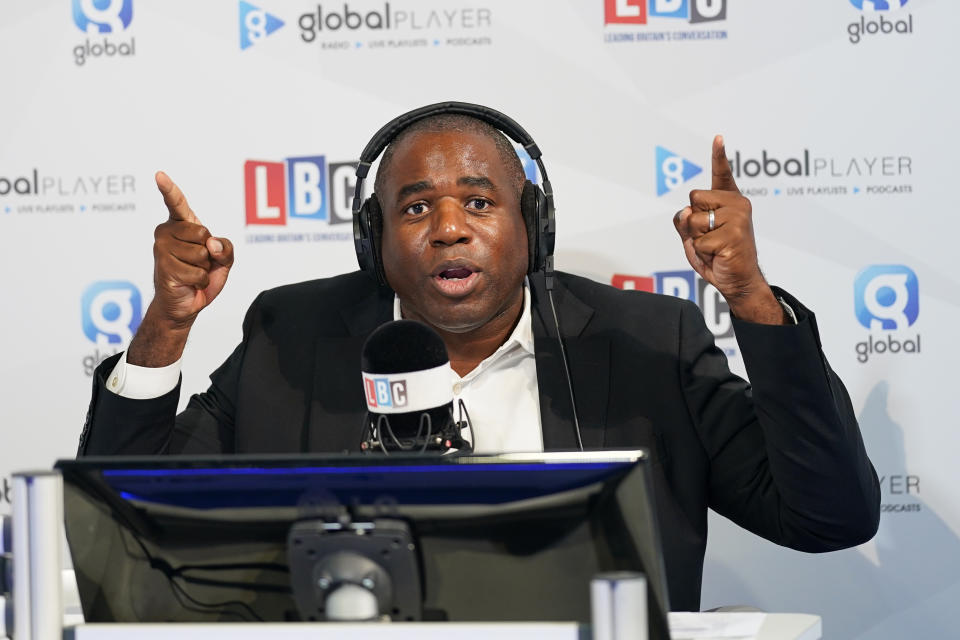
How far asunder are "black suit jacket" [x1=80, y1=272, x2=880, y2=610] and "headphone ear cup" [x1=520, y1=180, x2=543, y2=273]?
17 centimetres

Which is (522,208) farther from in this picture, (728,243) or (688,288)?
(688,288)

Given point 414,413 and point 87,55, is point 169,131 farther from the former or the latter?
point 414,413

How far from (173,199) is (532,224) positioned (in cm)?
73

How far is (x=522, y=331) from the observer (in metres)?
2.47

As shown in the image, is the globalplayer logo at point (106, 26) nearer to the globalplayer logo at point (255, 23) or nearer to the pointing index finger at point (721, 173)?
the globalplayer logo at point (255, 23)

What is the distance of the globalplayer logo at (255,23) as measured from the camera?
3.13m

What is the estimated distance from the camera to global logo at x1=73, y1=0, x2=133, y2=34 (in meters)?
3.16

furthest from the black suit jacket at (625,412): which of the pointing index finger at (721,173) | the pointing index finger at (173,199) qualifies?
the pointing index finger at (173,199)

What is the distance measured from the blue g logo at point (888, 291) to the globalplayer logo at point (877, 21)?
24.9 inches

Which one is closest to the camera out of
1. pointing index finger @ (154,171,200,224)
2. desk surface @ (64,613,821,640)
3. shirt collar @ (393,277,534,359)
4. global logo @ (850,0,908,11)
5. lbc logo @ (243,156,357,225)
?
desk surface @ (64,613,821,640)

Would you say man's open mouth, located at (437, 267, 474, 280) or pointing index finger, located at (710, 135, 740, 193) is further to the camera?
man's open mouth, located at (437, 267, 474, 280)

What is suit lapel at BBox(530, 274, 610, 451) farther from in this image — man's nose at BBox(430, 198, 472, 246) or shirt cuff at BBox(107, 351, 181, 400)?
shirt cuff at BBox(107, 351, 181, 400)

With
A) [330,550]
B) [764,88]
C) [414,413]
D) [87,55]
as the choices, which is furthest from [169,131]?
[330,550]

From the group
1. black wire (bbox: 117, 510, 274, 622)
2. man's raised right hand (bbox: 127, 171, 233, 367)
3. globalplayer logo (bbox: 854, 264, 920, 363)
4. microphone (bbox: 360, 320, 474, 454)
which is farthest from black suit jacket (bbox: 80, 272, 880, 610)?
black wire (bbox: 117, 510, 274, 622)
